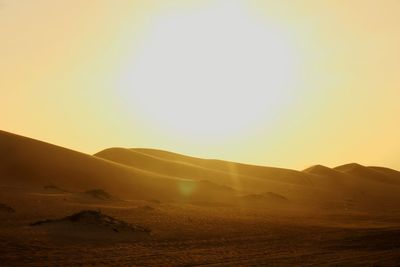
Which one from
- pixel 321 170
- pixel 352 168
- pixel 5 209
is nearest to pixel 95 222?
pixel 5 209

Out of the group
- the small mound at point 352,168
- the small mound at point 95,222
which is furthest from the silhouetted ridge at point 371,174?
the small mound at point 95,222

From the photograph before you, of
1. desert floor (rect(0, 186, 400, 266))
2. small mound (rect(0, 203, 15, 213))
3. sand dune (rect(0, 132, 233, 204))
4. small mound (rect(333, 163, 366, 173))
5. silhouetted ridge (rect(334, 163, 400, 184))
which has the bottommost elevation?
desert floor (rect(0, 186, 400, 266))

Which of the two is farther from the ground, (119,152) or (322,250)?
(119,152)

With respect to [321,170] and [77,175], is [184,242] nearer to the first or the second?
[77,175]

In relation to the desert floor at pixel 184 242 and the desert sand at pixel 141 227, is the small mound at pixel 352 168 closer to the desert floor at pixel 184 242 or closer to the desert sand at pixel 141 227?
the desert sand at pixel 141 227

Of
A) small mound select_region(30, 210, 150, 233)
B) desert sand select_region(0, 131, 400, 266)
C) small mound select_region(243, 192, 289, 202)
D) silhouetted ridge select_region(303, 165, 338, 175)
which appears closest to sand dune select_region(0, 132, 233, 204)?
desert sand select_region(0, 131, 400, 266)

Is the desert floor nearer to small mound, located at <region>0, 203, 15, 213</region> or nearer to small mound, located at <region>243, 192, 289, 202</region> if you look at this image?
small mound, located at <region>0, 203, 15, 213</region>

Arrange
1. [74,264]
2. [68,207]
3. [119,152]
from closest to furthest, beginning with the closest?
1. [74,264]
2. [68,207]
3. [119,152]

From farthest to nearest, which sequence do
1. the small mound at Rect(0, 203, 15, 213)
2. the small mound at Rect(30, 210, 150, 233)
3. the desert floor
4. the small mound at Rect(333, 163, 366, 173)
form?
the small mound at Rect(333, 163, 366, 173)
the small mound at Rect(0, 203, 15, 213)
the small mound at Rect(30, 210, 150, 233)
the desert floor

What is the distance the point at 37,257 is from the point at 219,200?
36293 millimetres

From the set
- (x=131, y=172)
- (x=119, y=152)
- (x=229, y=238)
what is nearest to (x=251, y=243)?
(x=229, y=238)

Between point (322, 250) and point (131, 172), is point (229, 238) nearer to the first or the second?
point (322, 250)

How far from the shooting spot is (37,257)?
1588 cm

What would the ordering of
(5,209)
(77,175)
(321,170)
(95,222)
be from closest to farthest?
(95,222), (5,209), (77,175), (321,170)
